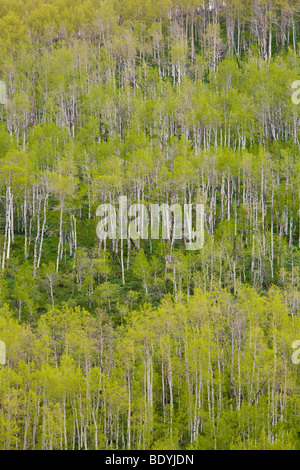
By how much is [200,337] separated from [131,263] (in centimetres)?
1632

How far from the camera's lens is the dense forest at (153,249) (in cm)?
3588

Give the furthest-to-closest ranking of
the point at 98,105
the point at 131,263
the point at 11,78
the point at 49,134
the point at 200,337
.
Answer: the point at 11,78 → the point at 98,105 → the point at 49,134 → the point at 131,263 → the point at 200,337

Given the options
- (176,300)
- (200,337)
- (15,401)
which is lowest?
(15,401)

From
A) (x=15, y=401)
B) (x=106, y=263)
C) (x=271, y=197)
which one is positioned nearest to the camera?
(x=15, y=401)

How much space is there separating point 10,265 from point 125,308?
44.9 ft

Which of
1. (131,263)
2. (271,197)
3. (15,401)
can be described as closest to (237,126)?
(271,197)

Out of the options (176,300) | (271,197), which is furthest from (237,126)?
(176,300)

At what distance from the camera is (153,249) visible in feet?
184

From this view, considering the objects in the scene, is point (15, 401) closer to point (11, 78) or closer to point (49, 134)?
point (49, 134)

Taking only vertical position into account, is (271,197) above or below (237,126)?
below

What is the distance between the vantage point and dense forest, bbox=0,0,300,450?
35.9m

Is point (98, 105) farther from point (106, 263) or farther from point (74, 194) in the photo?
point (106, 263)

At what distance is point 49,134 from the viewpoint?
74.8 m

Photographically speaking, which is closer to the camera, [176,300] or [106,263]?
[176,300]
